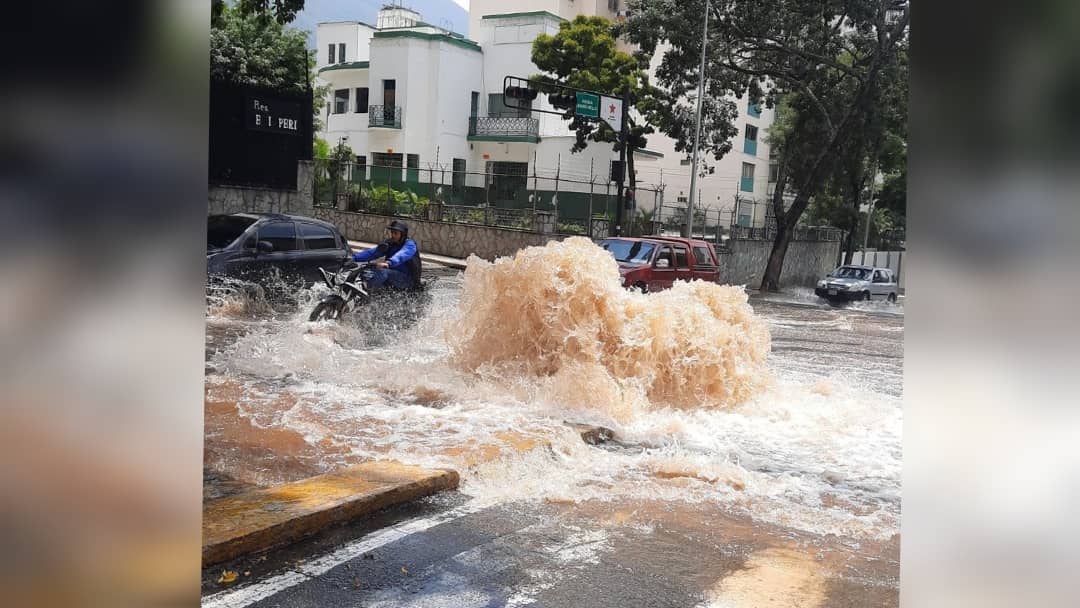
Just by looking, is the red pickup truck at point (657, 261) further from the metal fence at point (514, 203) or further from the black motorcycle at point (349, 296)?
the metal fence at point (514, 203)

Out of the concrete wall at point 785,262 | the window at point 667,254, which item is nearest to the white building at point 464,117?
the concrete wall at point 785,262

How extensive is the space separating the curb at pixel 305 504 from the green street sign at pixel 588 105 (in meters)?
22.0

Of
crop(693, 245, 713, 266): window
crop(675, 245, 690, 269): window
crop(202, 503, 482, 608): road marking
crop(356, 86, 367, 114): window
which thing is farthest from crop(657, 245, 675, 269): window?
crop(356, 86, 367, 114): window

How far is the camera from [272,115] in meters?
20.0

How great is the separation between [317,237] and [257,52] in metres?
16.2

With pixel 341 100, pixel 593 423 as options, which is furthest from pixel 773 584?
pixel 341 100

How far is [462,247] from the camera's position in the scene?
31.2 metres

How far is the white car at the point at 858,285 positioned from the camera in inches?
1180

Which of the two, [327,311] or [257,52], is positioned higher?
[257,52]

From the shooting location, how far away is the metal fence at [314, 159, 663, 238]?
31125 mm

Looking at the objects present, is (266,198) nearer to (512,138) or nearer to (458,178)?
(458,178)
